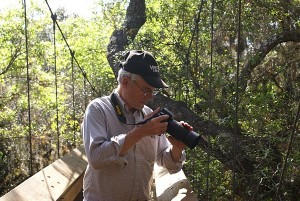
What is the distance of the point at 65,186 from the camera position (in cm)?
203

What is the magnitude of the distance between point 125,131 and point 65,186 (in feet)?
2.17

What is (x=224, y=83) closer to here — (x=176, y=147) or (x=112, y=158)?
(x=176, y=147)

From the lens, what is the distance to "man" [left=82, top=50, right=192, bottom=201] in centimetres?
141

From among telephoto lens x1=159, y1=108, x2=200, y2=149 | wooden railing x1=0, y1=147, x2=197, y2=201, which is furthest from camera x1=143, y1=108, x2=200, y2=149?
wooden railing x1=0, y1=147, x2=197, y2=201

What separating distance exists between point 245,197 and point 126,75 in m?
2.64

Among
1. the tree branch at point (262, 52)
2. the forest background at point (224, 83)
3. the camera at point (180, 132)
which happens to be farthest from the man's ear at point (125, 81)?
the tree branch at point (262, 52)

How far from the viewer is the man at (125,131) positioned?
4.61 ft

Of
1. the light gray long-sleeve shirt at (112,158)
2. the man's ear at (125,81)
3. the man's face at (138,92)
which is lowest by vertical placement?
the light gray long-sleeve shirt at (112,158)

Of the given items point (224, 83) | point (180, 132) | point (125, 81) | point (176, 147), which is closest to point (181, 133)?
point (180, 132)

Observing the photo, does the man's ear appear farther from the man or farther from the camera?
the camera

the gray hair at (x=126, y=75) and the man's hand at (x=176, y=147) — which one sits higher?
the gray hair at (x=126, y=75)

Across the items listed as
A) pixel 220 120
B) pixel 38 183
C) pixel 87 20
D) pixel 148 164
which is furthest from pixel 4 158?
pixel 148 164

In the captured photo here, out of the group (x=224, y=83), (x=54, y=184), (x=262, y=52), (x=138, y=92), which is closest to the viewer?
(x=138, y=92)

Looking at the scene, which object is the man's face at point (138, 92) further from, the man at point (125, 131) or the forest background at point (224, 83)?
the forest background at point (224, 83)
